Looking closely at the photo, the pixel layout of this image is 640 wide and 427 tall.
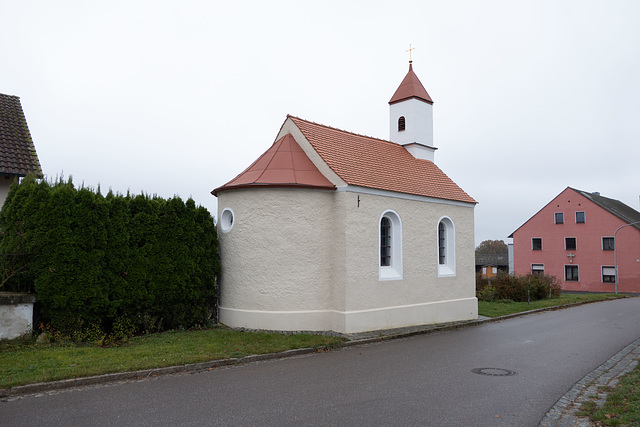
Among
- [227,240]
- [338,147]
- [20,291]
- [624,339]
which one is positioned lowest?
[624,339]

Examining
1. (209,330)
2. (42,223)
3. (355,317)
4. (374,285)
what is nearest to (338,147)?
(374,285)

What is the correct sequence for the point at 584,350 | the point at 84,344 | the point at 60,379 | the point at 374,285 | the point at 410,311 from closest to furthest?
the point at 60,379
the point at 84,344
the point at 584,350
the point at 374,285
the point at 410,311

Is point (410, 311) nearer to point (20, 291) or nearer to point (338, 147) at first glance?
point (338, 147)

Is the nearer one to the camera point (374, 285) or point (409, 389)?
point (409, 389)

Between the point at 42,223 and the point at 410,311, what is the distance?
10.1 m

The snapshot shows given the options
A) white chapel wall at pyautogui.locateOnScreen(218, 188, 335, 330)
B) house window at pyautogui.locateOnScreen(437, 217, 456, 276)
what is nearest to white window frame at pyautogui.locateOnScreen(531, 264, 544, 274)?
house window at pyautogui.locateOnScreen(437, 217, 456, 276)

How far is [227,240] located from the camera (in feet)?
42.8

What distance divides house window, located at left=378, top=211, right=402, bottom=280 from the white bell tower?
4.71 metres

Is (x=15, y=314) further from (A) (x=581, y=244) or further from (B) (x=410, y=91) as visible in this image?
(A) (x=581, y=244)

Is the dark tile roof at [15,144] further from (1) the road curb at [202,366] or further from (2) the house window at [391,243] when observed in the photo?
(2) the house window at [391,243]

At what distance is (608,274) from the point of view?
3784cm

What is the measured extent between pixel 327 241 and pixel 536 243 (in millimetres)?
36434

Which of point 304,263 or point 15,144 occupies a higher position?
point 15,144

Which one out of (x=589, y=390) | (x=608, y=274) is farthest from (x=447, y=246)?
(x=608, y=274)
